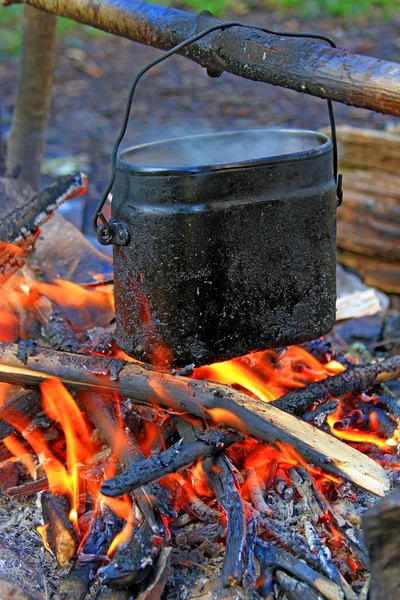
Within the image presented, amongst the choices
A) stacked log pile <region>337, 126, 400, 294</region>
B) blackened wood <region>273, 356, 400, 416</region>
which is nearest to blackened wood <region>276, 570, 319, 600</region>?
blackened wood <region>273, 356, 400, 416</region>

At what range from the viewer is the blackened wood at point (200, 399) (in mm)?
1906

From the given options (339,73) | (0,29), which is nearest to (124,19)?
(339,73)

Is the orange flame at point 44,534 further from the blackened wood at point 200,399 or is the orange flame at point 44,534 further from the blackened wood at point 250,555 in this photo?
the blackened wood at point 250,555

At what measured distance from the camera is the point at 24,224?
277 cm

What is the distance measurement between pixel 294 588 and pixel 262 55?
141 centimetres

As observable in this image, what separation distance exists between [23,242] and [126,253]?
0.91m

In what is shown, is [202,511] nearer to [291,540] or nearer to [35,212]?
[291,540]

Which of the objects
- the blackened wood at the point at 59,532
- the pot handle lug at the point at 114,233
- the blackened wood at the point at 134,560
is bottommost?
the blackened wood at the point at 59,532

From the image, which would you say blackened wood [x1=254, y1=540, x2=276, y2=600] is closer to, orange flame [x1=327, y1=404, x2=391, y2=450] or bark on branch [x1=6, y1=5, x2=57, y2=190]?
orange flame [x1=327, y1=404, x2=391, y2=450]

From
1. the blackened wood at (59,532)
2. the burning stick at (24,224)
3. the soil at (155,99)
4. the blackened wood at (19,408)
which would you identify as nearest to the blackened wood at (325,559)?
the blackened wood at (59,532)

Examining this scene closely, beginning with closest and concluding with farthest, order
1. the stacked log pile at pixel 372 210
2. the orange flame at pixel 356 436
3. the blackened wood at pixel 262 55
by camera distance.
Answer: the blackened wood at pixel 262 55
the orange flame at pixel 356 436
the stacked log pile at pixel 372 210

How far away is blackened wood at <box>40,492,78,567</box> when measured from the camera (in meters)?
1.91

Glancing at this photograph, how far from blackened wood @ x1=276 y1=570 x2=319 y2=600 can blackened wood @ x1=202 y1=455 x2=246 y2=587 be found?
0.38 feet

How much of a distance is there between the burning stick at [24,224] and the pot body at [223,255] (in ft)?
2.64
